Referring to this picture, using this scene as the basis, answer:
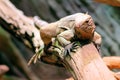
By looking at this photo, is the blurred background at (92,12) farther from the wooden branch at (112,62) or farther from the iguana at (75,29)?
the iguana at (75,29)

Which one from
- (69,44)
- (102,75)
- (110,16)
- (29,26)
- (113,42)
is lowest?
(102,75)

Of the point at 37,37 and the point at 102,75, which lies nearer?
the point at 102,75

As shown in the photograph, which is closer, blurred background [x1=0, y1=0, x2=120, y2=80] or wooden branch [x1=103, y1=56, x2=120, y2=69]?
wooden branch [x1=103, y1=56, x2=120, y2=69]

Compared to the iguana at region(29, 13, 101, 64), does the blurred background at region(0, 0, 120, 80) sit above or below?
above

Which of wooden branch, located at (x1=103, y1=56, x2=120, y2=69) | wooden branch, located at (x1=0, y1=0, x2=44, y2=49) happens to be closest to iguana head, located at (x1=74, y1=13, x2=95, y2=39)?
wooden branch, located at (x1=103, y1=56, x2=120, y2=69)

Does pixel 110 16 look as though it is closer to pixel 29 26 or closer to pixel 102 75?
pixel 29 26

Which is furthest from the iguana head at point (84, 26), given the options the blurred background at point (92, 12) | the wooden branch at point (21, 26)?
the blurred background at point (92, 12)

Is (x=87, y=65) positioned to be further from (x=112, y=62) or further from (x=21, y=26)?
(x=21, y=26)

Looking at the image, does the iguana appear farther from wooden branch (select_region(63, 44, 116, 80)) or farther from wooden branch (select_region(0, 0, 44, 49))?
wooden branch (select_region(0, 0, 44, 49))

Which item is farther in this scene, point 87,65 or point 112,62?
point 112,62

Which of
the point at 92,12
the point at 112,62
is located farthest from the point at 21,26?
the point at 92,12

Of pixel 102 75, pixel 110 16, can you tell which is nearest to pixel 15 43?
pixel 110 16
